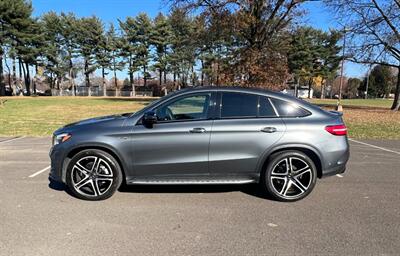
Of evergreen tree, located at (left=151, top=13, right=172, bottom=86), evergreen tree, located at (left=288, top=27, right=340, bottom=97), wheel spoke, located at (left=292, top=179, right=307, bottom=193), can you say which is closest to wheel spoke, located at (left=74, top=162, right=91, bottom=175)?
wheel spoke, located at (left=292, top=179, right=307, bottom=193)

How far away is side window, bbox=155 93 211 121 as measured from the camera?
554cm

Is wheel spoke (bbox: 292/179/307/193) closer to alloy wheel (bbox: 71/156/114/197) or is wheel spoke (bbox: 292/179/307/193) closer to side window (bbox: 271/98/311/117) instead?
side window (bbox: 271/98/311/117)

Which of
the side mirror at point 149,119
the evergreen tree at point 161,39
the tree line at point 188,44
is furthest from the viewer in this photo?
the evergreen tree at point 161,39

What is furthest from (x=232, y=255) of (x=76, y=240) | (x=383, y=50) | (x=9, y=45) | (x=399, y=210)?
(x=9, y=45)

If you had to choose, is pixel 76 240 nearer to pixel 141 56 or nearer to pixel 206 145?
pixel 206 145

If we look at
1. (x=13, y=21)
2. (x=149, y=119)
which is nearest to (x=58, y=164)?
(x=149, y=119)

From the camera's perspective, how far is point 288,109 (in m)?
5.61

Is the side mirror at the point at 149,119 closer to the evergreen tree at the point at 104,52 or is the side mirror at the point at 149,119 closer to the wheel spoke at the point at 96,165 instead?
the wheel spoke at the point at 96,165

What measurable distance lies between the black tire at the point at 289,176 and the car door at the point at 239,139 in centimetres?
23

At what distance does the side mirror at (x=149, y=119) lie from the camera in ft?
17.4

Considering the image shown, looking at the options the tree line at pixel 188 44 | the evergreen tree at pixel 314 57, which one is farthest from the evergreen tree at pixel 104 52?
the evergreen tree at pixel 314 57

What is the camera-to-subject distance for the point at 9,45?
5378 centimetres

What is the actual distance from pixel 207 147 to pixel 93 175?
1.67 meters

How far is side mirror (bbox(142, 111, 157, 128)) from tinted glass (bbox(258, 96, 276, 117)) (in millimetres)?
1504
